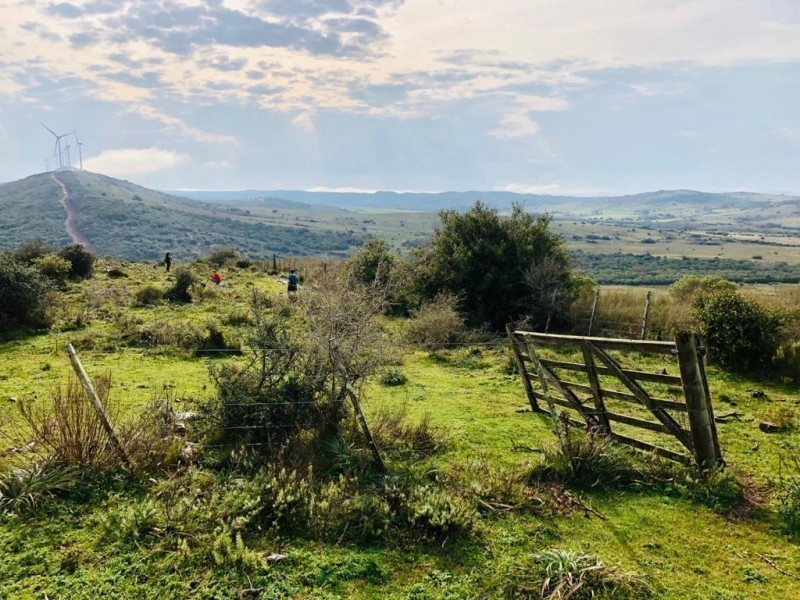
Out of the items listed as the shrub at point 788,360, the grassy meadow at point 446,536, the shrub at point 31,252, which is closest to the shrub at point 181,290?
the shrub at point 31,252

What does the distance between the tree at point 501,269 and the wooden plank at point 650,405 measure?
15.4 metres

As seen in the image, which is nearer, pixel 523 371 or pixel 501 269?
pixel 523 371

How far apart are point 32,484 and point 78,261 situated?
27.2 meters

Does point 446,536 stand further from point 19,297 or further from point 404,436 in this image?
point 19,297

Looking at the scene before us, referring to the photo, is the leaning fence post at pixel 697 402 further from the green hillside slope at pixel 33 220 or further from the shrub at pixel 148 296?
the green hillside slope at pixel 33 220

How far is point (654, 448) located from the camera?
301 inches

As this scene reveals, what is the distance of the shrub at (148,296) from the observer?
23.3 meters

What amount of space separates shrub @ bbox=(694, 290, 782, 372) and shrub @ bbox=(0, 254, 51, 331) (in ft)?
72.4

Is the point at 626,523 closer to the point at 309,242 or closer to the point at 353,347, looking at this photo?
the point at 353,347

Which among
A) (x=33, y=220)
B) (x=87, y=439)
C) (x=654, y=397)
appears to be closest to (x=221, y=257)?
(x=87, y=439)

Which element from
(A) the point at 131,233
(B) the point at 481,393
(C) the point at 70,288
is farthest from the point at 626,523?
(A) the point at 131,233

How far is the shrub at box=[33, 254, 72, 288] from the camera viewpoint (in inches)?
974

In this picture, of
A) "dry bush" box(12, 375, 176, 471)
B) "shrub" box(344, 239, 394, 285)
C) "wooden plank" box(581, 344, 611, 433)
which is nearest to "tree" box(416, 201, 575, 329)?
"shrub" box(344, 239, 394, 285)

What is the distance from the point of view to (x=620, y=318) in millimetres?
21812
